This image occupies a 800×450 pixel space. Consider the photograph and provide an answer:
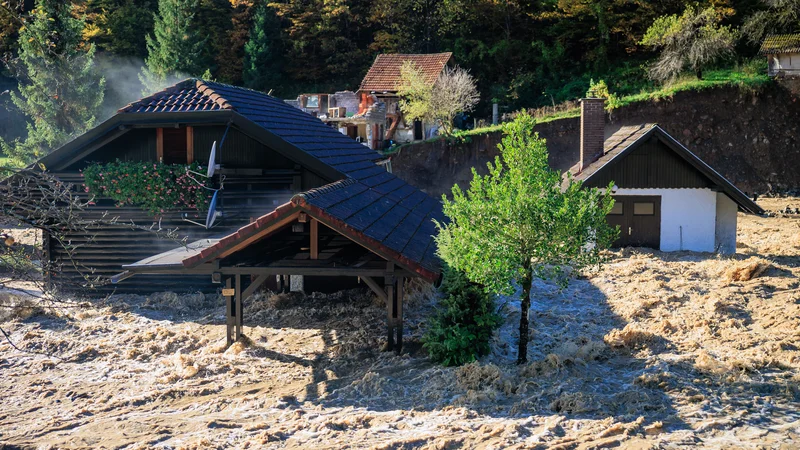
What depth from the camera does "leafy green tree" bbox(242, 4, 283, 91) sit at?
4803 cm

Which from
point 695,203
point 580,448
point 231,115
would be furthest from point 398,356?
point 695,203

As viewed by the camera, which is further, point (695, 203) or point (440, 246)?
point (695, 203)

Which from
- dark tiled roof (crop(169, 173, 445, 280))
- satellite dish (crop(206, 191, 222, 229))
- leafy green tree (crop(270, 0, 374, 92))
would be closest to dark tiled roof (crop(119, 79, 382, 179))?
dark tiled roof (crop(169, 173, 445, 280))

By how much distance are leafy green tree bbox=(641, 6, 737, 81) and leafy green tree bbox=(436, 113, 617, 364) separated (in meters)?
31.1

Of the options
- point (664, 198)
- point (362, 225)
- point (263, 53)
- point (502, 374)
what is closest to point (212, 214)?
point (362, 225)

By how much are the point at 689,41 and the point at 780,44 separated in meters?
4.67

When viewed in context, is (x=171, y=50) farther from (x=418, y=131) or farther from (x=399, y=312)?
(x=399, y=312)

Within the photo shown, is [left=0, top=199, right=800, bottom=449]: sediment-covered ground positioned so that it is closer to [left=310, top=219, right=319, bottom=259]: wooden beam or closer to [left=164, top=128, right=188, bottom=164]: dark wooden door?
[left=310, top=219, right=319, bottom=259]: wooden beam

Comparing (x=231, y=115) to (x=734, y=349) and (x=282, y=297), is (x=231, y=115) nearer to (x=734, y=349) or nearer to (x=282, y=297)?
(x=282, y=297)

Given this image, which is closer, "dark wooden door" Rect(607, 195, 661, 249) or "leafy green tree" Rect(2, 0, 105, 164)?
"dark wooden door" Rect(607, 195, 661, 249)

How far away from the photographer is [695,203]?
22.2 metres

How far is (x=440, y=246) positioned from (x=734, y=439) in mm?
5055

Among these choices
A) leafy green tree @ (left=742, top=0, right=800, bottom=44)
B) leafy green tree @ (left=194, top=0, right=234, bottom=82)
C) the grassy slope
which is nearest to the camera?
the grassy slope

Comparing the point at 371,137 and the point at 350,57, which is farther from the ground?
the point at 350,57
